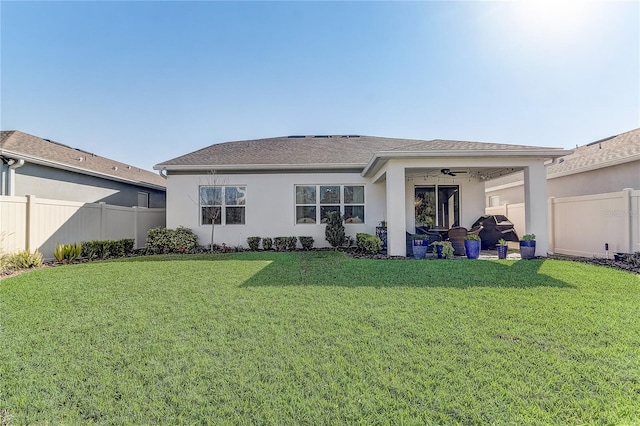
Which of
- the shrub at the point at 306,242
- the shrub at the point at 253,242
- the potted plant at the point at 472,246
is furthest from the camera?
the shrub at the point at 253,242

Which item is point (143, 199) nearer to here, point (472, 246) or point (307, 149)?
point (307, 149)

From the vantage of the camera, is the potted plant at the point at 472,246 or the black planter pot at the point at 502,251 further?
the potted plant at the point at 472,246

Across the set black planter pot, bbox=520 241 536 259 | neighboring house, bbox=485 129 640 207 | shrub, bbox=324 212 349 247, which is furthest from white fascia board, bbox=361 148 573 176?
shrub, bbox=324 212 349 247

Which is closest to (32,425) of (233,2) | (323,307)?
(323,307)

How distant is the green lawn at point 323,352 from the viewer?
2.34 m

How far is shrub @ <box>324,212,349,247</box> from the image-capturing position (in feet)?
35.8

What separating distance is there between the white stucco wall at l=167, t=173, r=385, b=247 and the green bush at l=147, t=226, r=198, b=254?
0.53 m

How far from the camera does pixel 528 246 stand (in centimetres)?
852

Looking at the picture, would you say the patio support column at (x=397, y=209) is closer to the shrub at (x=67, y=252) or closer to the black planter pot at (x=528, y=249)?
the black planter pot at (x=528, y=249)

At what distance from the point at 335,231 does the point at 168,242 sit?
250 inches

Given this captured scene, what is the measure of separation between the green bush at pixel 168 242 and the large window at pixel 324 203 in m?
4.34

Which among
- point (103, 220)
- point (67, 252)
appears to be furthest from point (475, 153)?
point (103, 220)

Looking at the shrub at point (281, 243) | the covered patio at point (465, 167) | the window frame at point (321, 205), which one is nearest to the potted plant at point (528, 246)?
the covered patio at point (465, 167)

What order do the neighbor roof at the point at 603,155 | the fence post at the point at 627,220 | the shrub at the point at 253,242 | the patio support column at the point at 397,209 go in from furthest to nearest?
the shrub at the point at 253,242
the neighbor roof at the point at 603,155
the patio support column at the point at 397,209
the fence post at the point at 627,220
